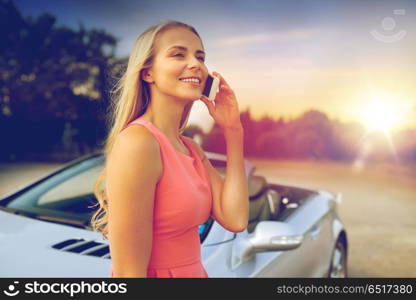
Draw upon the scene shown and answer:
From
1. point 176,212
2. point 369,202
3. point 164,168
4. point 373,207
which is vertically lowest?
point 176,212

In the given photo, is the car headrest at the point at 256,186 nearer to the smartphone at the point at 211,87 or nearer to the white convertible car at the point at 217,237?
the white convertible car at the point at 217,237

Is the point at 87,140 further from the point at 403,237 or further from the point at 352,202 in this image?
the point at 403,237

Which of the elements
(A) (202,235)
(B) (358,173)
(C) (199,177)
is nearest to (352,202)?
(B) (358,173)

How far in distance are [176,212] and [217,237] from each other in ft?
4.65

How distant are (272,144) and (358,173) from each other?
2722 mm

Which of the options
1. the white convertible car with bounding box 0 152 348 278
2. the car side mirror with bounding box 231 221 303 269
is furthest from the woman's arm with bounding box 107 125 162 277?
the car side mirror with bounding box 231 221 303 269

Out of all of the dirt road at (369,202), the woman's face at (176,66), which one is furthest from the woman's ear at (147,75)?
the dirt road at (369,202)

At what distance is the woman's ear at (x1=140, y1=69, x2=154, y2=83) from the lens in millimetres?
1396

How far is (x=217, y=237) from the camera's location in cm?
266

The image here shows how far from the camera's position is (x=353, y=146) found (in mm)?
15008

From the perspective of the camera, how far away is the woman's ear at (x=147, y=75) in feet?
4.58

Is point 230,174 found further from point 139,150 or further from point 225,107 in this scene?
point 139,150

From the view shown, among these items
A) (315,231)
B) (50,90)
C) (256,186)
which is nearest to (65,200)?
(256,186)

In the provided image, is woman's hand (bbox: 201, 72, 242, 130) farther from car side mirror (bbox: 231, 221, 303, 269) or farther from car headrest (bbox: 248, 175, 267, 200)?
car headrest (bbox: 248, 175, 267, 200)
